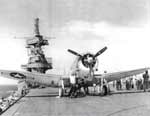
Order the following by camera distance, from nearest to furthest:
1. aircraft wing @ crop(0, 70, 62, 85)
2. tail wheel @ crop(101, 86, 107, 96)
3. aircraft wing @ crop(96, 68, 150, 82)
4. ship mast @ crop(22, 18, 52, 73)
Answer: tail wheel @ crop(101, 86, 107, 96) → aircraft wing @ crop(0, 70, 62, 85) → aircraft wing @ crop(96, 68, 150, 82) → ship mast @ crop(22, 18, 52, 73)

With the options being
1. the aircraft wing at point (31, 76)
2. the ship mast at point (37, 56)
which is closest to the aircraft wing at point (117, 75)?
the aircraft wing at point (31, 76)

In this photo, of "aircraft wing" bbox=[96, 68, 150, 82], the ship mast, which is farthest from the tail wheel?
the ship mast

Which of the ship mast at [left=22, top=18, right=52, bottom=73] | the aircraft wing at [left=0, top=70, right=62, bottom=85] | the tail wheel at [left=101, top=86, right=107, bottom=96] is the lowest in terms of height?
the tail wheel at [left=101, top=86, right=107, bottom=96]

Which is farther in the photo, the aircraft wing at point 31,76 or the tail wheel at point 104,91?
the aircraft wing at point 31,76

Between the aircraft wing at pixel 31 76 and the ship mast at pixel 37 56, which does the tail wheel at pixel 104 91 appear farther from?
the ship mast at pixel 37 56

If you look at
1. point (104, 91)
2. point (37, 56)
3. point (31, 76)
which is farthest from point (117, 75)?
point (37, 56)

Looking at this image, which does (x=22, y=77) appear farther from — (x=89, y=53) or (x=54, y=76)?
(x=89, y=53)

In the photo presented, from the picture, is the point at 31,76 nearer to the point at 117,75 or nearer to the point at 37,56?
the point at 117,75

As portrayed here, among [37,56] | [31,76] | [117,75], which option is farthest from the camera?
[37,56]

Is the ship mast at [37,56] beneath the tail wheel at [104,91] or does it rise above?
above

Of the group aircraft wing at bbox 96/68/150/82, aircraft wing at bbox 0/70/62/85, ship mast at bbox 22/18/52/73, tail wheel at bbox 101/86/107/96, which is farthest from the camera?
ship mast at bbox 22/18/52/73

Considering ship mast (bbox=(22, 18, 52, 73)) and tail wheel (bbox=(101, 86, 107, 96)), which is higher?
ship mast (bbox=(22, 18, 52, 73))

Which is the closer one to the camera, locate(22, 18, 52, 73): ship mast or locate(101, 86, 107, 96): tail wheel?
locate(101, 86, 107, 96): tail wheel

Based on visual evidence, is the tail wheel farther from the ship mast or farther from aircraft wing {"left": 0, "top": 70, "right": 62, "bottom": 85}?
the ship mast
